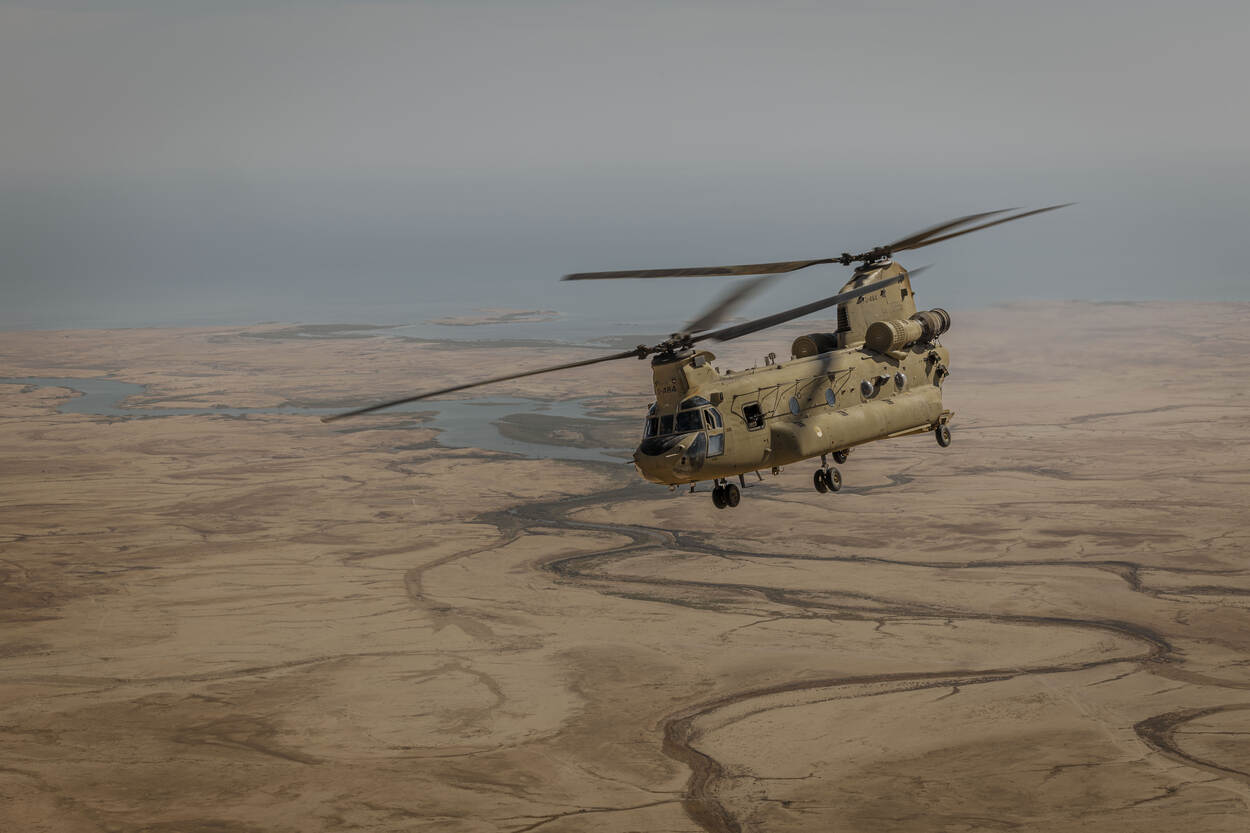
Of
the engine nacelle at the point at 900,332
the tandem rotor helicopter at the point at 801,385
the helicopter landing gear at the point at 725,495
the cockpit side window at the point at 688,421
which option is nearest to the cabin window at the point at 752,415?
the tandem rotor helicopter at the point at 801,385

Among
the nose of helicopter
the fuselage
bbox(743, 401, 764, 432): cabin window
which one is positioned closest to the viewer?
the nose of helicopter

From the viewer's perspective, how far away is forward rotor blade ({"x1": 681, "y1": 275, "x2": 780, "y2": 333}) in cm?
3822

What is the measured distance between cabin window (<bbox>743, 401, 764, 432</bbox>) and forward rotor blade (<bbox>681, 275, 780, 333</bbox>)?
12.8ft

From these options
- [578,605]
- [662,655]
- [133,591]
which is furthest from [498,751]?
[133,591]

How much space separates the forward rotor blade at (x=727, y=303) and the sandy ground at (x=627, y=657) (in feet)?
187

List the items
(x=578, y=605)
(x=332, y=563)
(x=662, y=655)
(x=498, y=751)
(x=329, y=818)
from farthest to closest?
(x=332, y=563) < (x=578, y=605) < (x=662, y=655) < (x=498, y=751) < (x=329, y=818)

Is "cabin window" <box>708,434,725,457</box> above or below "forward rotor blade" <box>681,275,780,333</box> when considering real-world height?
below

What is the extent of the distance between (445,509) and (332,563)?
2590 cm

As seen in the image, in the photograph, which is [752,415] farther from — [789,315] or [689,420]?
[789,315]

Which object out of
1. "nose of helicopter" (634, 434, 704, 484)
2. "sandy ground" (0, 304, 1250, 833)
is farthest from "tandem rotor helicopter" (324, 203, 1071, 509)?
"sandy ground" (0, 304, 1250, 833)

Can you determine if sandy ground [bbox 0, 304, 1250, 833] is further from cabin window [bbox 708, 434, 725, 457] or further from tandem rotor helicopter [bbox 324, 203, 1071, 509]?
cabin window [bbox 708, 434, 725, 457]

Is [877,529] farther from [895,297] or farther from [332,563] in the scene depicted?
[895,297]

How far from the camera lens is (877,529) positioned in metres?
152

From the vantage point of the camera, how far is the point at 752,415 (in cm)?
4359
